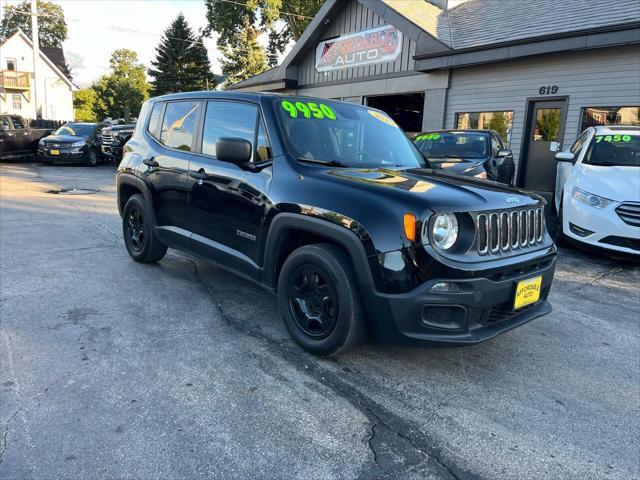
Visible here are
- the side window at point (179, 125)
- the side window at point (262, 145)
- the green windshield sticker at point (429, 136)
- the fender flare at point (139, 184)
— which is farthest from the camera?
the green windshield sticker at point (429, 136)

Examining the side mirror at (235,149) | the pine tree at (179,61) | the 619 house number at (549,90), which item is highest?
the pine tree at (179,61)

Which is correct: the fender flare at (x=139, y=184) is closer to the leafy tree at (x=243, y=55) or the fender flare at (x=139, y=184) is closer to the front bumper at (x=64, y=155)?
the front bumper at (x=64, y=155)

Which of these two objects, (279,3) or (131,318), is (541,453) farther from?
(279,3)

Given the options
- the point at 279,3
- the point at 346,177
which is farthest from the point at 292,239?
the point at 279,3

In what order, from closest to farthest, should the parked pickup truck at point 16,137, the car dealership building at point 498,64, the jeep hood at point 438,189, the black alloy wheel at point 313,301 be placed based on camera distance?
the jeep hood at point 438,189 → the black alloy wheel at point 313,301 → the car dealership building at point 498,64 → the parked pickup truck at point 16,137

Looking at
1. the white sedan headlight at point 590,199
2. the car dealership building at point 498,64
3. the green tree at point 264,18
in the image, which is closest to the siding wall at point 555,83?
the car dealership building at point 498,64

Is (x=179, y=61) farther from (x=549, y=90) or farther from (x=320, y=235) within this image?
(x=320, y=235)

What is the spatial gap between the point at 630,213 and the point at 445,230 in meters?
4.29

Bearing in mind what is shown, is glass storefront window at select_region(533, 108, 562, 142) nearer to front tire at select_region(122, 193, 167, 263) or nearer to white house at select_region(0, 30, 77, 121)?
front tire at select_region(122, 193, 167, 263)

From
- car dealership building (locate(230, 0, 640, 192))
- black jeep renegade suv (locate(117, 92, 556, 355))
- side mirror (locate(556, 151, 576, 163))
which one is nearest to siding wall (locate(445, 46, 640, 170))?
car dealership building (locate(230, 0, 640, 192))

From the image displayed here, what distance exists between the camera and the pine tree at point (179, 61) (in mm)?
43375

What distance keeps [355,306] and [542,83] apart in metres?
10.5

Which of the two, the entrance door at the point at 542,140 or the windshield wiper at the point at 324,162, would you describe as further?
the entrance door at the point at 542,140

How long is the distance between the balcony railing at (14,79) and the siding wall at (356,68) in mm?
Answer: 31402
